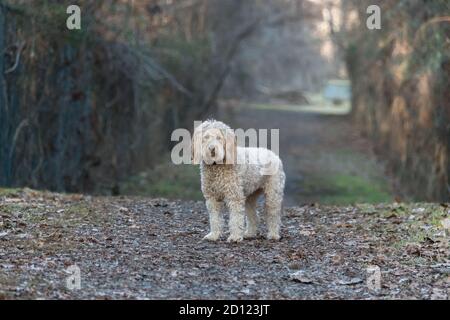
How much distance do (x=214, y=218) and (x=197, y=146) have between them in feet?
3.07

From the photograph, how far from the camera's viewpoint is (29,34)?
15070mm

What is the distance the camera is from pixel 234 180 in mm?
10008

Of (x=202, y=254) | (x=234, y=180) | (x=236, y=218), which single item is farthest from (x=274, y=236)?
(x=202, y=254)

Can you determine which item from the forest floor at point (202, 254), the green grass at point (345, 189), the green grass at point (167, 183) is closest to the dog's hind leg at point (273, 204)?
the forest floor at point (202, 254)

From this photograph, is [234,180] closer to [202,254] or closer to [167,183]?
[202,254]

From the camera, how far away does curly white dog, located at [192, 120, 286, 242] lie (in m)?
9.72

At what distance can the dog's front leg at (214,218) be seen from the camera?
10133 millimetres

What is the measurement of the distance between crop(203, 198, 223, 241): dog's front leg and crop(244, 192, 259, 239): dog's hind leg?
57 centimetres

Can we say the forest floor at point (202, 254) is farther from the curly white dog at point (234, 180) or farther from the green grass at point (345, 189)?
the green grass at point (345, 189)

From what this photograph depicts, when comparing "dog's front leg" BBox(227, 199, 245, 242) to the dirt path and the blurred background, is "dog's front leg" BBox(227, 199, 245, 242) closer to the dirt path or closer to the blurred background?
the blurred background

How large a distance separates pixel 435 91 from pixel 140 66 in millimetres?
6834

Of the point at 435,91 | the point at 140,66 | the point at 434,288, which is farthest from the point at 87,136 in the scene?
the point at 434,288

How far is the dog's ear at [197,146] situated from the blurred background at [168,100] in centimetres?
555

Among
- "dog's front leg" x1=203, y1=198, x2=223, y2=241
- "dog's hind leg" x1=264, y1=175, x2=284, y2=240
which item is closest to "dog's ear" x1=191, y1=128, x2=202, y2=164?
"dog's front leg" x1=203, y1=198, x2=223, y2=241
